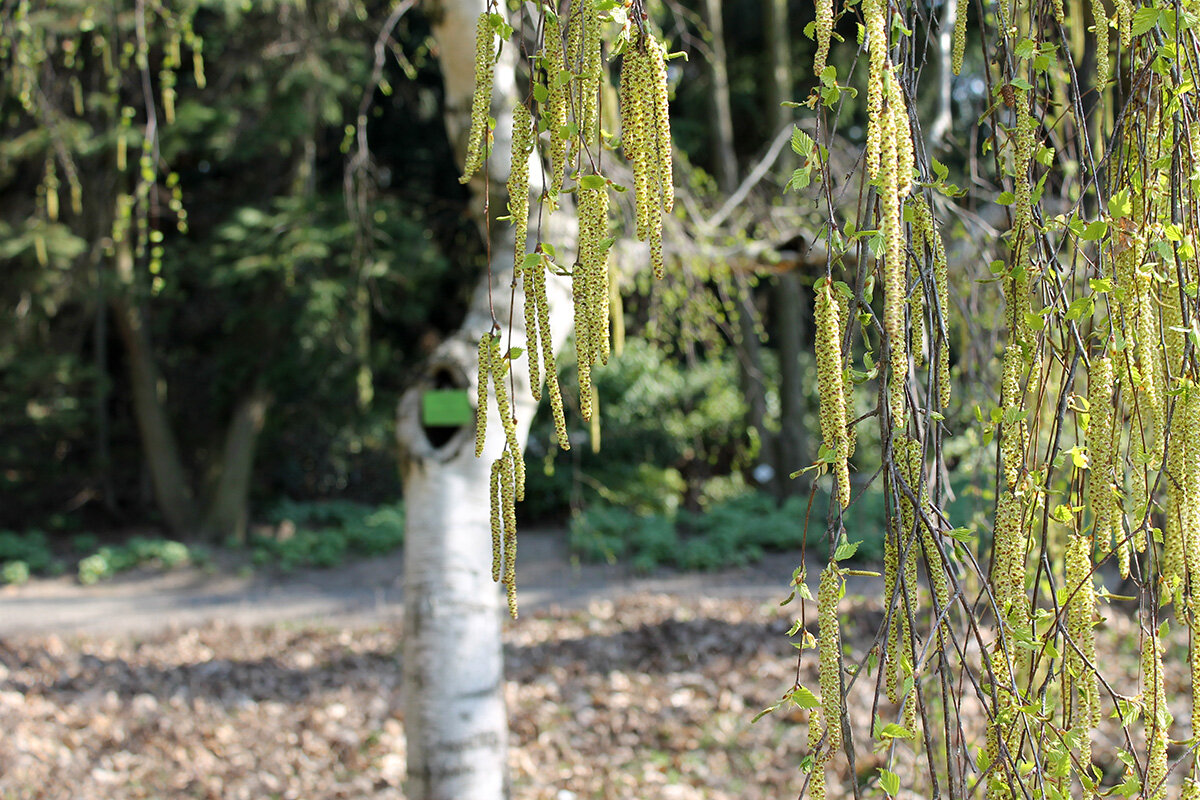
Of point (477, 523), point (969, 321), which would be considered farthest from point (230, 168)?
point (969, 321)

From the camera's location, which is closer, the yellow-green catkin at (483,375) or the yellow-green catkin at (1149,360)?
the yellow-green catkin at (1149,360)

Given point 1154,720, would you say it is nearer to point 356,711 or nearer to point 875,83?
point 875,83

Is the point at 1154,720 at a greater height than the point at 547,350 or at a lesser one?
lesser

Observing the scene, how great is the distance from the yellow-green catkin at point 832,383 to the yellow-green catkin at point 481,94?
412 mm

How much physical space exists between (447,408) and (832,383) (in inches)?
77.9

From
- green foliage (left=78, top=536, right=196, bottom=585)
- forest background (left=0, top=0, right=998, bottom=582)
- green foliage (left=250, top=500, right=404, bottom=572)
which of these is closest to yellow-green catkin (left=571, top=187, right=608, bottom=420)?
forest background (left=0, top=0, right=998, bottom=582)

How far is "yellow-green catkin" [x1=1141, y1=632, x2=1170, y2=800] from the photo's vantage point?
1.07 m

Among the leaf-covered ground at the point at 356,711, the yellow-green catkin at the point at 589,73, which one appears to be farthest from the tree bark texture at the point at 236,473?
the yellow-green catkin at the point at 589,73

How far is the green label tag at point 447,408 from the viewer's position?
9.23 feet

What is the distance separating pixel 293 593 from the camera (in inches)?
313

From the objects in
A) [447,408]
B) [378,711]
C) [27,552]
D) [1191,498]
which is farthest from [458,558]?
[27,552]

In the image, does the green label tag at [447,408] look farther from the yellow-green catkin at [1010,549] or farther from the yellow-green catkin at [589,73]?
the yellow-green catkin at [1010,549]

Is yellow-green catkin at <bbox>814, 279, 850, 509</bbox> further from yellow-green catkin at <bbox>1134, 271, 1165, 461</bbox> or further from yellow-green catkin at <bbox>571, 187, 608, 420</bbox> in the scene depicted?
yellow-green catkin at <bbox>1134, 271, 1165, 461</bbox>

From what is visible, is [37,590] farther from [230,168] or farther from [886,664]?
[886,664]
